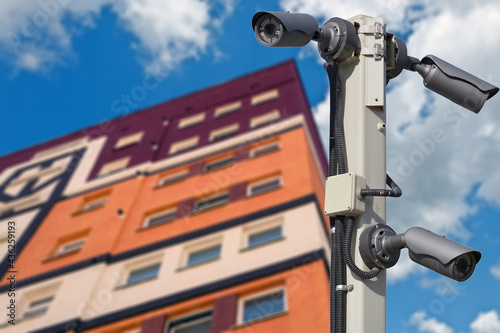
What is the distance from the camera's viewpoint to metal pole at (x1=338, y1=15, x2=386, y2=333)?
10.2 feet

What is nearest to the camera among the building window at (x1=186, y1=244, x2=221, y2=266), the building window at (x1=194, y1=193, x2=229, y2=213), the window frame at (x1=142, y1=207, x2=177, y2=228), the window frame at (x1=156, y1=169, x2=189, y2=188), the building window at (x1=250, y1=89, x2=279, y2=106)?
the building window at (x1=186, y1=244, x2=221, y2=266)

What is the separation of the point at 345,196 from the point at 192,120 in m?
23.5

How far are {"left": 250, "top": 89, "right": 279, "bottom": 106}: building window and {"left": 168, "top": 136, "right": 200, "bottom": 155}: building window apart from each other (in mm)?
2966

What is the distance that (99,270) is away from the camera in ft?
58.4

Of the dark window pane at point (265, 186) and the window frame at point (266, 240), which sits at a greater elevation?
the dark window pane at point (265, 186)

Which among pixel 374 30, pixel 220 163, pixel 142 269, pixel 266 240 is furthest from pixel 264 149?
pixel 374 30

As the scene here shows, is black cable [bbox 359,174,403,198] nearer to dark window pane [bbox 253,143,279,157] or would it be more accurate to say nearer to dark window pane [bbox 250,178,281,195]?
dark window pane [bbox 250,178,281,195]

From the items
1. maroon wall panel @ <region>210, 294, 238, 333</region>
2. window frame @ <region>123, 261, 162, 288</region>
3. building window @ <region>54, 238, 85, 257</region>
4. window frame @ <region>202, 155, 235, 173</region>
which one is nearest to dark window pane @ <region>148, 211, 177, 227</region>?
window frame @ <region>123, 261, 162, 288</region>

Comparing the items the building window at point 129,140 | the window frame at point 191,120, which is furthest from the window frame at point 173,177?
the building window at point 129,140

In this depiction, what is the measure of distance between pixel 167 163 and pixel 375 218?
20.3m

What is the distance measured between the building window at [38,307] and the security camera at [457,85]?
50.9ft

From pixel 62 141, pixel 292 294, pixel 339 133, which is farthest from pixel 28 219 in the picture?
pixel 339 133

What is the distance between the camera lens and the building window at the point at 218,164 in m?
21.6

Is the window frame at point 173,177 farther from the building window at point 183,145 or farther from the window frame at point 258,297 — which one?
the window frame at point 258,297
